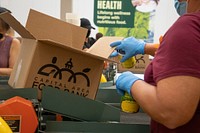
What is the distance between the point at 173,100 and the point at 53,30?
2.26 feet

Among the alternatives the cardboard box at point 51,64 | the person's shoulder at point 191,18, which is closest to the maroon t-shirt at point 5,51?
the cardboard box at point 51,64

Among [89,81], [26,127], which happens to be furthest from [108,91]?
[26,127]

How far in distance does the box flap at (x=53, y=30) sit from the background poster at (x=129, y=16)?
3.73 metres

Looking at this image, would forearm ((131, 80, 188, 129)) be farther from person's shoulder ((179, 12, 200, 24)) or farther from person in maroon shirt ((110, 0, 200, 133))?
person's shoulder ((179, 12, 200, 24))

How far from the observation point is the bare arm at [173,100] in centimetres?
77

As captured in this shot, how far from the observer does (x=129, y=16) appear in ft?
16.5

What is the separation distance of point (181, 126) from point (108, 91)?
2.00 feet

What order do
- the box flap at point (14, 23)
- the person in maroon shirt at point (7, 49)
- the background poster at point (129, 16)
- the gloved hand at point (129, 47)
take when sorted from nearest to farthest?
the box flap at point (14, 23)
the gloved hand at point (129, 47)
the person in maroon shirt at point (7, 49)
the background poster at point (129, 16)

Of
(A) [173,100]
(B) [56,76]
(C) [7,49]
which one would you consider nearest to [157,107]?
(A) [173,100]

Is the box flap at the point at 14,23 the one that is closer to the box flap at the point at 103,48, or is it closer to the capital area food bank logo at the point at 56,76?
the capital area food bank logo at the point at 56,76

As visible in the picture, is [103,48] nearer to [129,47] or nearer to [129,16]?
[129,47]

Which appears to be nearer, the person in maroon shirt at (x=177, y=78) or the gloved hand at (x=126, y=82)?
the person in maroon shirt at (x=177, y=78)

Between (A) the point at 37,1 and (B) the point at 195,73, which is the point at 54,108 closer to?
(B) the point at 195,73

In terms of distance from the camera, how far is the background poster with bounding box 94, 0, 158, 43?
4992 mm
